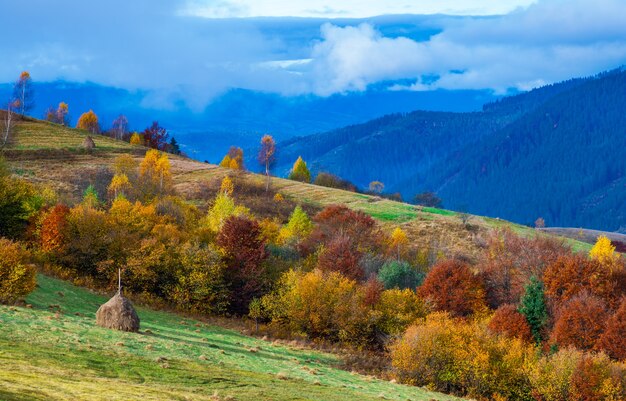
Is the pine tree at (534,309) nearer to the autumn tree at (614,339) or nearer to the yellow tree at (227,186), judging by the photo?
the autumn tree at (614,339)

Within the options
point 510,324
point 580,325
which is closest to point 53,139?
point 510,324

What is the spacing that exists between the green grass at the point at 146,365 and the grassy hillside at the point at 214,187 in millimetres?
70562

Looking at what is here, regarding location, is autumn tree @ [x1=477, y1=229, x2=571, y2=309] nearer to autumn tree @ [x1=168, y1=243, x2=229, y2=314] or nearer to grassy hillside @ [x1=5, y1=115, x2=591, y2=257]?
grassy hillside @ [x1=5, y1=115, x2=591, y2=257]

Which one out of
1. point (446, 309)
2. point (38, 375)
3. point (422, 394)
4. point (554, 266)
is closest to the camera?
point (38, 375)

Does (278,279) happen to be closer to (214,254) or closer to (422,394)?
(214,254)

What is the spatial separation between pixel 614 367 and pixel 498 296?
30.0 meters

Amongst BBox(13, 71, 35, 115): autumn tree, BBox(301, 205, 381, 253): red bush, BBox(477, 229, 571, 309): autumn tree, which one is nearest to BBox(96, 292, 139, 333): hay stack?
BBox(477, 229, 571, 309): autumn tree

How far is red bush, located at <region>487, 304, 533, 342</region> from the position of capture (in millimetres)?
74938

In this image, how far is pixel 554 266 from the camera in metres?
89.1

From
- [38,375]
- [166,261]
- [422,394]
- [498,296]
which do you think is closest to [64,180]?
[166,261]

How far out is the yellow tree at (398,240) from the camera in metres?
115

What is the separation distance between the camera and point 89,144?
15725 cm

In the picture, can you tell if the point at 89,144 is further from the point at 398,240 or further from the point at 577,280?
the point at 577,280

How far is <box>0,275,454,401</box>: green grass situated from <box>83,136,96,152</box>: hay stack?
100 metres
